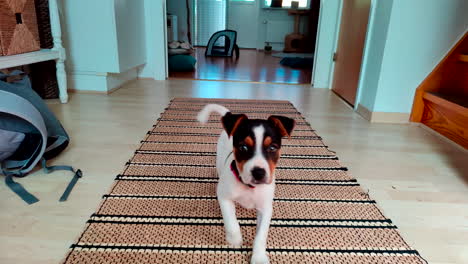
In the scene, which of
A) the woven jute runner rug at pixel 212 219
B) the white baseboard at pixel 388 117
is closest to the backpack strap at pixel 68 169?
the woven jute runner rug at pixel 212 219

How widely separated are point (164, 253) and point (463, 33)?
221 cm

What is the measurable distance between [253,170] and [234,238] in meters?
0.23

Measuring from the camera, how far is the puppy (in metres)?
0.80

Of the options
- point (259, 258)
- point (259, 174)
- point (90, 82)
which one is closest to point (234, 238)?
point (259, 258)

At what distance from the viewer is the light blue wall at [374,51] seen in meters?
2.14

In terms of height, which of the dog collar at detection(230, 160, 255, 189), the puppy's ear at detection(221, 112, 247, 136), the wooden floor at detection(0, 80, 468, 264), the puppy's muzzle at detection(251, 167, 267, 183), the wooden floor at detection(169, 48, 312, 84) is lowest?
the wooden floor at detection(0, 80, 468, 264)

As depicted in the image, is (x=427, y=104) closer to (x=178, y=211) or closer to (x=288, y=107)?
(x=288, y=107)

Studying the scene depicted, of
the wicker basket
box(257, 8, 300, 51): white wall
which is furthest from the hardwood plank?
box(257, 8, 300, 51): white wall

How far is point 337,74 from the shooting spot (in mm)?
3203

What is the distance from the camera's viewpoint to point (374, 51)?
7.48 ft

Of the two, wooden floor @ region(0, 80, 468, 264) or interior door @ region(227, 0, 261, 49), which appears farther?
interior door @ region(227, 0, 261, 49)

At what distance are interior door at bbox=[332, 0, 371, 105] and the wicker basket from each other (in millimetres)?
2363

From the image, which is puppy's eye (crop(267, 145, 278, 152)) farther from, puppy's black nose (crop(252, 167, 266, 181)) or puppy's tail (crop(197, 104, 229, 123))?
puppy's tail (crop(197, 104, 229, 123))

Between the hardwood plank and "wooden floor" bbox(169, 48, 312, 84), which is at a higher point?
the hardwood plank
